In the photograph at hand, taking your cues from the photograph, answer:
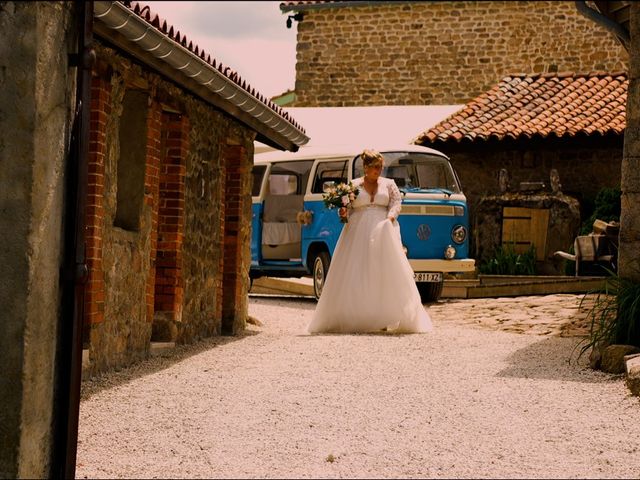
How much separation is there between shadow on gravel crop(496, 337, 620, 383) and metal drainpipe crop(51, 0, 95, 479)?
4.33m

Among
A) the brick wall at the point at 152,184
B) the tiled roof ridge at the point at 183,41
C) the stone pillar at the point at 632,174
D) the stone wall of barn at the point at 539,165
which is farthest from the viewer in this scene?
the stone wall of barn at the point at 539,165

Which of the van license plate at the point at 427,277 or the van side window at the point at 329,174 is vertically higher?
the van side window at the point at 329,174

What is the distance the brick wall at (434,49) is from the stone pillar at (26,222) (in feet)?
69.0

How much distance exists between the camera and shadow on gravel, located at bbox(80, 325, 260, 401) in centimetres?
794

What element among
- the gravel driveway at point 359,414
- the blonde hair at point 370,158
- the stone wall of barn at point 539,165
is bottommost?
the gravel driveway at point 359,414

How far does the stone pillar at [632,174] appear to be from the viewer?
9.92 m

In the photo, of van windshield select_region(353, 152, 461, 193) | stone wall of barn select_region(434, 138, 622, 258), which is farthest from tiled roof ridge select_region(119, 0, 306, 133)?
stone wall of barn select_region(434, 138, 622, 258)

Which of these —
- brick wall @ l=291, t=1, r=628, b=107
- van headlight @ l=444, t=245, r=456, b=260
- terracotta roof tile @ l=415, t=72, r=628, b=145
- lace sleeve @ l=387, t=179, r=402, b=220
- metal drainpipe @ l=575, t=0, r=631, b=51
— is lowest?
van headlight @ l=444, t=245, r=456, b=260

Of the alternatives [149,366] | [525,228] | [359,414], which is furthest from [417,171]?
[359,414]

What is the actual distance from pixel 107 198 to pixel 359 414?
256cm

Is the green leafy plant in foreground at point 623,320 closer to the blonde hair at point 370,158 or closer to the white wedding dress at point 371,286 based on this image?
the white wedding dress at point 371,286

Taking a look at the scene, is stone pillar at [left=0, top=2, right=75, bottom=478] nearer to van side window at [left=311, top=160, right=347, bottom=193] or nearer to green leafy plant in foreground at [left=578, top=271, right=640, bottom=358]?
green leafy plant in foreground at [left=578, top=271, right=640, bottom=358]

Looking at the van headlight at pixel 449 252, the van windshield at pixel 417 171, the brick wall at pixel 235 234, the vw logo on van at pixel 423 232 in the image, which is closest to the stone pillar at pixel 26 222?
the brick wall at pixel 235 234

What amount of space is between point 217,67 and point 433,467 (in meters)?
4.67
